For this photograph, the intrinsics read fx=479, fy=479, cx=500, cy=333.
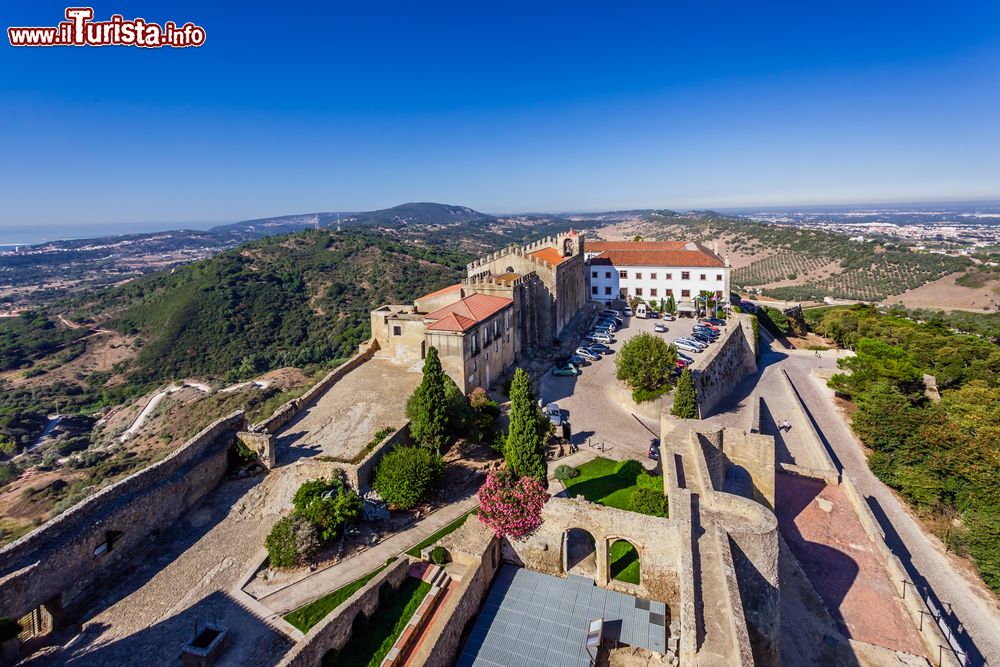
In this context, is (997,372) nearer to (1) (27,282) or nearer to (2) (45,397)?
(2) (45,397)

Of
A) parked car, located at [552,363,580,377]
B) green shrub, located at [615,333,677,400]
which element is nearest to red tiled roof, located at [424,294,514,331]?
parked car, located at [552,363,580,377]

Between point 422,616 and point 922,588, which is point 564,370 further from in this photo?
point 422,616

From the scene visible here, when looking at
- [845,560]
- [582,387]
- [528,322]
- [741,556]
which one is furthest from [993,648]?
[528,322]

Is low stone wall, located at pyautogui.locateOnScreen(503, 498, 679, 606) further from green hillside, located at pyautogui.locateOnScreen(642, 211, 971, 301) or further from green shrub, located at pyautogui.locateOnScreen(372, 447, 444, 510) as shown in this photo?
green hillside, located at pyautogui.locateOnScreen(642, 211, 971, 301)

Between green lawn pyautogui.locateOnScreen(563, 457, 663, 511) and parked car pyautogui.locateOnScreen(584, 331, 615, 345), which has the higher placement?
parked car pyautogui.locateOnScreen(584, 331, 615, 345)

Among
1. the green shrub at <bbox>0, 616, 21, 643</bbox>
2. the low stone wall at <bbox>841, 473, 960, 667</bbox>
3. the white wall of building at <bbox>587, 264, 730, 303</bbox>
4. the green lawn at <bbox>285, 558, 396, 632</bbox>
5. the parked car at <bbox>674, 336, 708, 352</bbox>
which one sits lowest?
the low stone wall at <bbox>841, 473, 960, 667</bbox>

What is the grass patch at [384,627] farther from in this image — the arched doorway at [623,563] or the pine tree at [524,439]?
the arched doorway at [623,563]

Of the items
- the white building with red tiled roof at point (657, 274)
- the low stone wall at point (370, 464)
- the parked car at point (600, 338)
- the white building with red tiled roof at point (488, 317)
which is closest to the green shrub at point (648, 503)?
the low stone wall at point (370, 464)

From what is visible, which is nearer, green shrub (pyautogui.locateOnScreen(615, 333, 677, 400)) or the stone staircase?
the stone staircase
